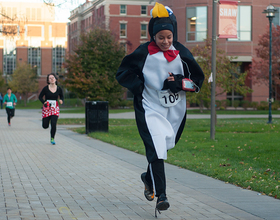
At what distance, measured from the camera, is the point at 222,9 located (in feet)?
41.7

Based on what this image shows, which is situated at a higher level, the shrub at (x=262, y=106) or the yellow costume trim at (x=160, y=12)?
the yellow costume trim at (x=160, y=12)

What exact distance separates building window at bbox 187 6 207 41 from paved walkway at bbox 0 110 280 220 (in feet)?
101

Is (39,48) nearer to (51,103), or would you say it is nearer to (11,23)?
(11,23)

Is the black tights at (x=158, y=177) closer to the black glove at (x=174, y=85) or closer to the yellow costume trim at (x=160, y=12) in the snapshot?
the black glove at (x=174, y=85)

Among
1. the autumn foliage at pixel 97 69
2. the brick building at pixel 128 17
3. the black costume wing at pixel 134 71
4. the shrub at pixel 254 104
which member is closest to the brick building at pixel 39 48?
the brick building at pixel 128 17

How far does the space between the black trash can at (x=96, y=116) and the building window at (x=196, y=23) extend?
985 inches

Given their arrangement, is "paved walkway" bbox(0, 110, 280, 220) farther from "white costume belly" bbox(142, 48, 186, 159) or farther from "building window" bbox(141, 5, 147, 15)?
"building window" bbox(141, 5, 147, 15)

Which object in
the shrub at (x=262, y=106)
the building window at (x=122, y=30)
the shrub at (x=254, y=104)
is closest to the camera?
the shrub at (x=262, y=106)

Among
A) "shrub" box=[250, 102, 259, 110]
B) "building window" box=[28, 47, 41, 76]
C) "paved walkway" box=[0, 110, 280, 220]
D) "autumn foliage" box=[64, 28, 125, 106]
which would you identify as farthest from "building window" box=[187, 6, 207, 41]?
"building window" box=[28, 47, 41, 76]

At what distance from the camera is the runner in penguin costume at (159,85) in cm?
472

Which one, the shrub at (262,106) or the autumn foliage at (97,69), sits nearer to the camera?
the autumn foliage at (97,69)

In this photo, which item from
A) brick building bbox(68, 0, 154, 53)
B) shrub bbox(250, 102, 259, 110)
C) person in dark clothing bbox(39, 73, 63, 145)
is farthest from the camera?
brick building bbox(68, 0, 154, 53)

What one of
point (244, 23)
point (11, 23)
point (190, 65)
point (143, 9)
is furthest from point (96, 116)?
point (143, 9)

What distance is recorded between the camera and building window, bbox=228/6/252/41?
3953cm
